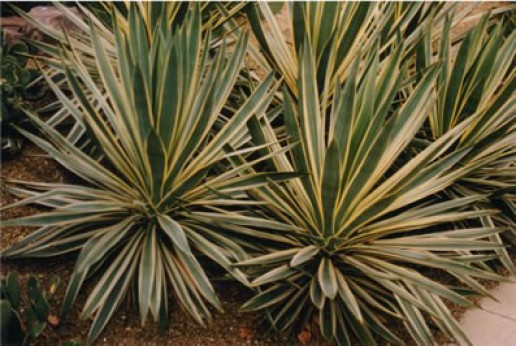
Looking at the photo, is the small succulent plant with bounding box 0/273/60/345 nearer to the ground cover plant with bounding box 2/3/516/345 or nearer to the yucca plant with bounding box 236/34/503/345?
the ground cover plant with bounding box 2/3/516/345

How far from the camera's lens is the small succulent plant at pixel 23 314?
8.43 feet

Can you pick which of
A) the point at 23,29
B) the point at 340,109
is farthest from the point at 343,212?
the point at 23,29

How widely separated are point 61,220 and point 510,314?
81.5 inches

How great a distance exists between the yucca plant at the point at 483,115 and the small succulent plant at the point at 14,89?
1962 millimetres

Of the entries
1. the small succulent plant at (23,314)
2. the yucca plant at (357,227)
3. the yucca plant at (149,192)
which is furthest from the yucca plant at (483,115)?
the small succulent plant at (23,314)

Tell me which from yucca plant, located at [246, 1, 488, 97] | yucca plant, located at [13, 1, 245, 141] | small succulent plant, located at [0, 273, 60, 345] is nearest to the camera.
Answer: small succulent plant, located at [0, 273, 60, 345]

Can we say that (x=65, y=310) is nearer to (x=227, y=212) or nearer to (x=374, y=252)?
(x=227, y=212)

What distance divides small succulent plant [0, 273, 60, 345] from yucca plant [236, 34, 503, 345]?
2.54ft

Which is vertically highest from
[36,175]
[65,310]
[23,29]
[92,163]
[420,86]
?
[420,86]

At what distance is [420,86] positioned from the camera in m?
3.18

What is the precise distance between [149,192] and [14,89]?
1.04 meters

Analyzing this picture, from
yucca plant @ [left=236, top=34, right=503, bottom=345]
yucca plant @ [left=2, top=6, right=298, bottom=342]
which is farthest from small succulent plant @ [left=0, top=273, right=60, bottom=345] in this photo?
yucca plant @ [left=236, top=34, right=503, bottom=345]

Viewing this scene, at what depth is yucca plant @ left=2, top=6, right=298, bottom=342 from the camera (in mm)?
2762

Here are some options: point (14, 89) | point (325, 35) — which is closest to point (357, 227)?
point (325, 35)
